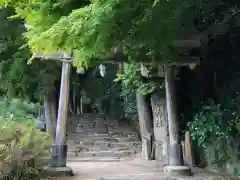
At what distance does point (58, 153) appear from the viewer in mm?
10195

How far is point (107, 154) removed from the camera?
634 inches

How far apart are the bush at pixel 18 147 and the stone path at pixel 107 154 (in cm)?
99

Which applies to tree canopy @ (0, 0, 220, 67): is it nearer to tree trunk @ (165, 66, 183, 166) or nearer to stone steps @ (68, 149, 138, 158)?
tree trunk @ (165, 66, 183, 166)

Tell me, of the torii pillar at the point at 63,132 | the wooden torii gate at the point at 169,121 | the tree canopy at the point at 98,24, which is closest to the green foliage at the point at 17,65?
the torii pillar at the point at 63,132

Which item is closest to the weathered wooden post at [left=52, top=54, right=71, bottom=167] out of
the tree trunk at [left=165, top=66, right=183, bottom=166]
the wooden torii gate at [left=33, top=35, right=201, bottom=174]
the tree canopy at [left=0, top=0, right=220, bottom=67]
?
the wooden torii gate at [left=33, top=35, right=201, bottom=174]

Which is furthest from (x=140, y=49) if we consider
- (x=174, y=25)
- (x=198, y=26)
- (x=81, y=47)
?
(x=198, y=26)

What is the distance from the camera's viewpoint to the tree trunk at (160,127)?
12.8 meters

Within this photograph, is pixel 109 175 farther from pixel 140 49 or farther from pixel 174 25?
pixel 174 25

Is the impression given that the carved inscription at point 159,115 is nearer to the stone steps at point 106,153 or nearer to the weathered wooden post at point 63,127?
the stone steps at point 106,153

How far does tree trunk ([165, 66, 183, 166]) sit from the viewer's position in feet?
33.2

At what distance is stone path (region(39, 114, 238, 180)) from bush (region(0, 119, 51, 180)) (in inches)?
39.0

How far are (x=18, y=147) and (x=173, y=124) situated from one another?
3747 mm

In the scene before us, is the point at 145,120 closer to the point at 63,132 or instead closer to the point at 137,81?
the point at 137,81

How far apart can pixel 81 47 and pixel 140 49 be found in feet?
6.25
